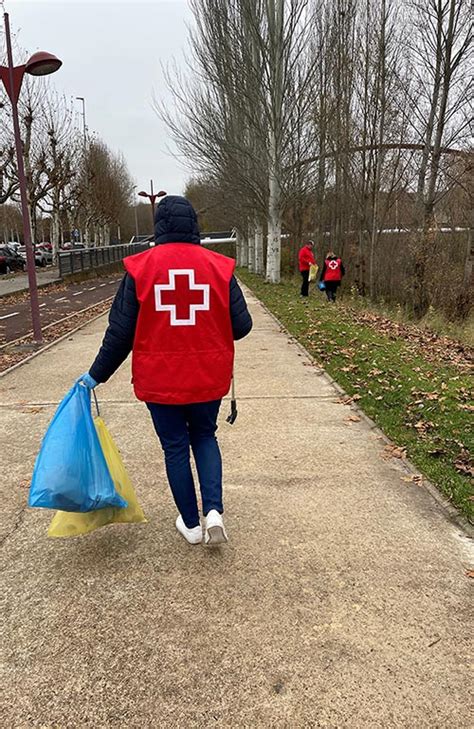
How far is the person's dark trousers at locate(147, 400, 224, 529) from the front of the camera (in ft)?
9.78

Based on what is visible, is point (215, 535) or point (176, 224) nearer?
point (176, 224)

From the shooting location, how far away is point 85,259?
31719 millimetres

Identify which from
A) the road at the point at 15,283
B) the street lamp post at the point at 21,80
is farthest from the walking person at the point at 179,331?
the road at the point at 15,283

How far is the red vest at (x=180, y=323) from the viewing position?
2.76 meters

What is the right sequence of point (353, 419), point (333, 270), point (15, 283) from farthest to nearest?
point (15, 283) < point (333, 270) < point (353, 419)

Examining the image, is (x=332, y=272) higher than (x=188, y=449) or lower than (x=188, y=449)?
higher

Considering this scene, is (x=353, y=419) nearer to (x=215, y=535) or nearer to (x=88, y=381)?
(x=215, y=535)

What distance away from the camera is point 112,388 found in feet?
23.0

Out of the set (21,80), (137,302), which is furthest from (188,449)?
(21,80)

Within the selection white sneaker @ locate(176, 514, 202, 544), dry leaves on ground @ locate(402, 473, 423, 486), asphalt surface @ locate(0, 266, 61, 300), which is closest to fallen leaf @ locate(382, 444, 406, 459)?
dry leaves on ground @ locate(402, 473, 423, 486)

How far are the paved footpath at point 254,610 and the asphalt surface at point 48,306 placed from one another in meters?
8.78

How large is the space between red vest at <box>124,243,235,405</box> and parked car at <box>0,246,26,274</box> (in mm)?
34674

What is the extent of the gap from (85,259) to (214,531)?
30.7 metres

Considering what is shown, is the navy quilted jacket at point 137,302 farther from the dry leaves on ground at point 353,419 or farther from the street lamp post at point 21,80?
the street lamp post at point 21,80
